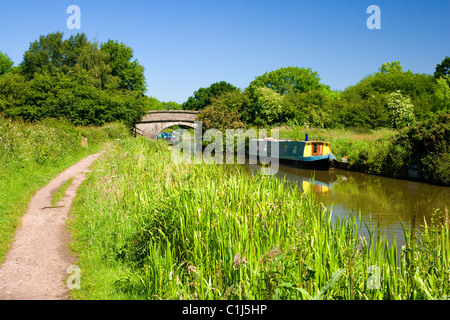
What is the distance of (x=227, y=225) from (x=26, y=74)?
44.4m

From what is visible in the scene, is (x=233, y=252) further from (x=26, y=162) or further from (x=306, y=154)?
(x=306, y=154)

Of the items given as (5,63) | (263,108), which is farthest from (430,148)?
(5,63)

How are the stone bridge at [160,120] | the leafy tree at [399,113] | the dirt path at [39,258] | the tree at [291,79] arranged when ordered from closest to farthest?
the dirt path at [39,258] → the leafy tree at [399,113] → the stone bridge at [160,120] → the tree at [291,79]

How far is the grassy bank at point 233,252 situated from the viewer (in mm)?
3084

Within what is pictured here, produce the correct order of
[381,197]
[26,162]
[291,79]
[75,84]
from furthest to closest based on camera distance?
[291,79], [75,84], [381,197], [26,162]

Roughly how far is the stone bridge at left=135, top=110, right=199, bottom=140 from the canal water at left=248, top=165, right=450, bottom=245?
22.0 m

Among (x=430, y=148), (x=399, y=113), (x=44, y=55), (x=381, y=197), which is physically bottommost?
(x=381, y=197)

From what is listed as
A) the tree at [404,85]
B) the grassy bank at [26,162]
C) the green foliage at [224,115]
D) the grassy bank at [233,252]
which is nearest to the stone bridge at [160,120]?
the green foliage at [224,115]

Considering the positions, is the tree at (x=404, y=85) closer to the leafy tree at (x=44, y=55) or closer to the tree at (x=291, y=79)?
the tree at (x=291, y=79)

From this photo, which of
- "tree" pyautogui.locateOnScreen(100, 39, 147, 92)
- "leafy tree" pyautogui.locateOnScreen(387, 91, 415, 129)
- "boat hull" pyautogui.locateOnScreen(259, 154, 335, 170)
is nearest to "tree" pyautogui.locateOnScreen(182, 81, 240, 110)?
"tree" pyautogui.locateOnScreen(100, 39, 147, 92)

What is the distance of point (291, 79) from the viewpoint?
5519 cm

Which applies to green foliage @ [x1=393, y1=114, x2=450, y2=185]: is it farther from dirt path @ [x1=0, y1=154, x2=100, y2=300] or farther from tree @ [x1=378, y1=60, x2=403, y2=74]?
tree @ [x1=378, y1=60, x2=403, y2=74]

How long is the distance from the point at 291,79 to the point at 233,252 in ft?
177

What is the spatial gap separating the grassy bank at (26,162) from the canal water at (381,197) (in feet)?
17.2
